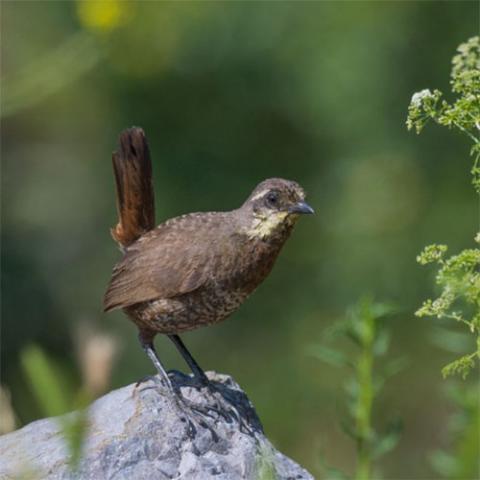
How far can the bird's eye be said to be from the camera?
5.07 m

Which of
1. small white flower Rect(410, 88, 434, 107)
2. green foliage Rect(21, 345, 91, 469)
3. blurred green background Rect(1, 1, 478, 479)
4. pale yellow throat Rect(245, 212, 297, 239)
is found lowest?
blurred green background Rect(1, 1, 478, 479)

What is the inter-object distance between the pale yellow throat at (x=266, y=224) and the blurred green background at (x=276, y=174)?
3.83m

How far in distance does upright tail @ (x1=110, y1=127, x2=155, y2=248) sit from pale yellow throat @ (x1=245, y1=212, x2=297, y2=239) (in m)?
0.64

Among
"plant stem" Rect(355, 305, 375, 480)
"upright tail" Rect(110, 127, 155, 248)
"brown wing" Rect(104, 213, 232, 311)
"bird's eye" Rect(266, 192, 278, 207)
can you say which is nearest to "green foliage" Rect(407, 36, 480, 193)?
"plant stem" Rect(355, 305, 375, 480)

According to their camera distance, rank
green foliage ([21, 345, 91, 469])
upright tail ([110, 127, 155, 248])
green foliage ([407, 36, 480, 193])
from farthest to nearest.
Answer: upright tail ([110, 127, 155, 248]) < green foliage ([407, 36, 480, 193]) < green foliage ([21, 345, 91, 469])

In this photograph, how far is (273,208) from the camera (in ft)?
16.7

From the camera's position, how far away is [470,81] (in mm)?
3564

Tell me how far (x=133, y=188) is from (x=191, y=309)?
2.44ft

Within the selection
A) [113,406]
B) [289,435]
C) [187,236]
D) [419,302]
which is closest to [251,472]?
[113,406]

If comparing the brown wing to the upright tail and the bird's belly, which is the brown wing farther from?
the upright tail

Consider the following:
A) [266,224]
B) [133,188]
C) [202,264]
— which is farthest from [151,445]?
[133,188]

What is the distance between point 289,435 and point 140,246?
3.33 m

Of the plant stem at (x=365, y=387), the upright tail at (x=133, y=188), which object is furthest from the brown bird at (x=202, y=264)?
the plant stem at (x=365, y=387)

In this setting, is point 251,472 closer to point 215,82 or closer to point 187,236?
point 187,236
